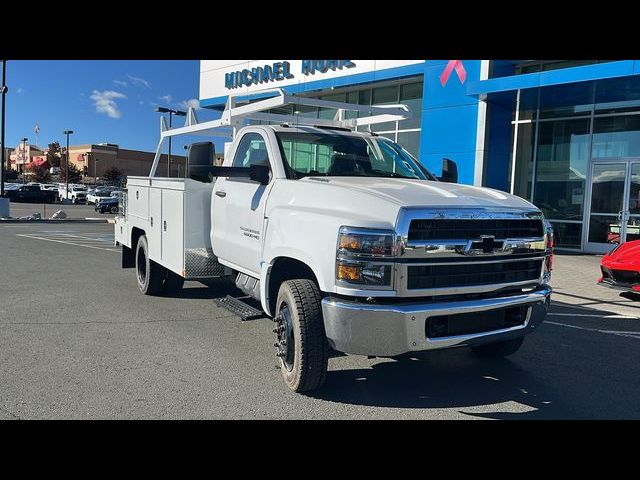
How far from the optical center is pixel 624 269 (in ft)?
25.3

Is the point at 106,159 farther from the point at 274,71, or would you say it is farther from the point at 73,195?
the point at 274,71

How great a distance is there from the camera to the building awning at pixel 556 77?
11.0m

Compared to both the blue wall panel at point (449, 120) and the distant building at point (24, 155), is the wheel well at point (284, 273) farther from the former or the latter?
the distant building at point (24, 155)

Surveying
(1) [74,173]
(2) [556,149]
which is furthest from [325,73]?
(1) [74,173]

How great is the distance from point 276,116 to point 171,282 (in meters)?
2.84

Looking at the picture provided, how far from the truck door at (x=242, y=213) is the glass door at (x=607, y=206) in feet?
39.2

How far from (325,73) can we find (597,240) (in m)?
10.1

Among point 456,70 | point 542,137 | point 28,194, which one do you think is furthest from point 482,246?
point 28,194

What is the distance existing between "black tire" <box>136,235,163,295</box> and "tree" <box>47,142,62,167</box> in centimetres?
10164

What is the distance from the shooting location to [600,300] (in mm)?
8273

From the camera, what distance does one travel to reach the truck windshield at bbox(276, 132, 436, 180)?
5.02 m

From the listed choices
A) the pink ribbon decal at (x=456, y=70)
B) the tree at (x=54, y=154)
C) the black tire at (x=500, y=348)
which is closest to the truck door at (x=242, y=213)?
the black tire at (x=500, y=348)
